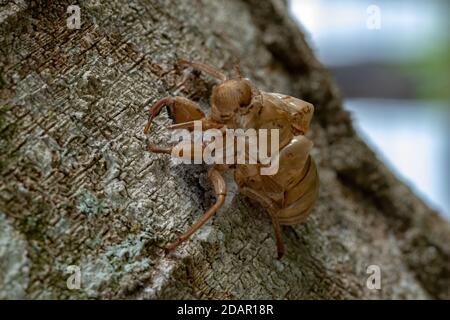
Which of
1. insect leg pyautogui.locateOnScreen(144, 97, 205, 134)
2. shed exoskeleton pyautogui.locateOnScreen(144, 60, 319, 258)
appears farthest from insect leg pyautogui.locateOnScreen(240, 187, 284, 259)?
insect leg pyautogui.locateOnScreen(144, 97, 205, 134)

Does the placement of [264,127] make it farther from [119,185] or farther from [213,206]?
[119,185]

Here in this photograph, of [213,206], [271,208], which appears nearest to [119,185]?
[213,206]

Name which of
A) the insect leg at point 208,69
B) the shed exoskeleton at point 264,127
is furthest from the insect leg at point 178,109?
the insect leg at point 208,69

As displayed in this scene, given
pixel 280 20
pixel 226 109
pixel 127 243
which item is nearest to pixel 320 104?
pixel 280 20

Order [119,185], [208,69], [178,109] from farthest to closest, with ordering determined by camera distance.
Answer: [208,69]
[178,109]
[119,185]

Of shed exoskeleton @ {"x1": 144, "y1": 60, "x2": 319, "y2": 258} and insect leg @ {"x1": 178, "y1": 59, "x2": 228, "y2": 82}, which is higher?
insect leg @ {"x1": 178, "y1": 59, "x2": 228, "y2": 82}

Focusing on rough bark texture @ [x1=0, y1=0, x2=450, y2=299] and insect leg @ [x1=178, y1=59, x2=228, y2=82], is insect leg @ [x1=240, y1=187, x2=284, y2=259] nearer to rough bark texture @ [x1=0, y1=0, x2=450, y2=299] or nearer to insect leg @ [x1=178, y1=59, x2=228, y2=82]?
rough bark texture @ [x1=0, y1=0, x2=450, y2=299]
